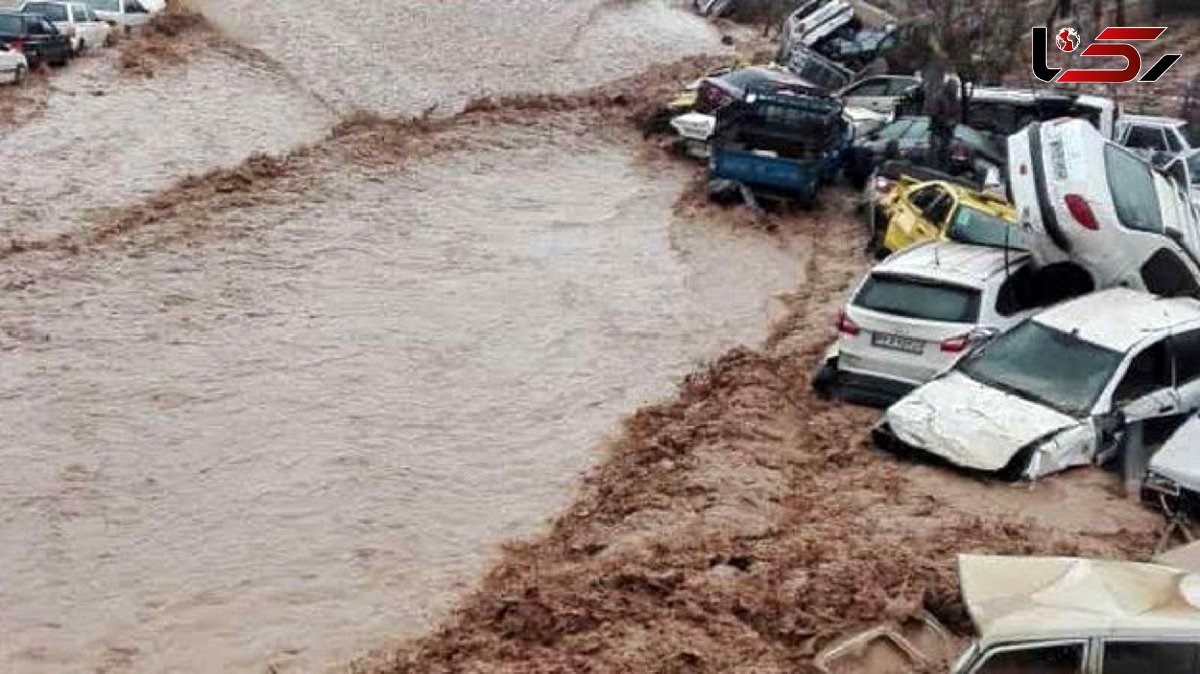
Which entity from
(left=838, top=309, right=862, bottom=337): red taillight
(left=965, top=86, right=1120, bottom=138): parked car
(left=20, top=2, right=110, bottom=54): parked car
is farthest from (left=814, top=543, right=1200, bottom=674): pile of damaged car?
(left=20, top=2, right=110, bottom=54): parked car

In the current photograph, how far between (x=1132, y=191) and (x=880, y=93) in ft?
43.7

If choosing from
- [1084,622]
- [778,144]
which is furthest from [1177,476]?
[778,144]

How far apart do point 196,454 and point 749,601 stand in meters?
5.68

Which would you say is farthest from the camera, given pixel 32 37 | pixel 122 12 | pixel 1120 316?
pixel 122 12

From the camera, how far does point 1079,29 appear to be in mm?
33531

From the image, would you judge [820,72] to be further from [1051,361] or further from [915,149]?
[1051,361]

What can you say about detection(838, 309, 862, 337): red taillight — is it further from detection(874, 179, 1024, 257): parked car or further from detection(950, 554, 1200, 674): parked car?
detection(950, 554, 1200, 674): parked car

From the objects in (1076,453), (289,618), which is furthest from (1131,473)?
(289,618)

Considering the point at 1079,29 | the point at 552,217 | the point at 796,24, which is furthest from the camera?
the point at 1079,29

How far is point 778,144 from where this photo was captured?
70.1 feet

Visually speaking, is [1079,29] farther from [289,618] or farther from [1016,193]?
[289,618]

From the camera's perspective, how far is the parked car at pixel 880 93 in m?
25.0

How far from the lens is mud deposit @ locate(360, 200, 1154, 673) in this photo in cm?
838

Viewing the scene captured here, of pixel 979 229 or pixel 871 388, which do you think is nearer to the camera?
pixel 871 388
